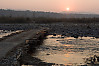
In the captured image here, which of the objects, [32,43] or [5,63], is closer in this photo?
[5,63]

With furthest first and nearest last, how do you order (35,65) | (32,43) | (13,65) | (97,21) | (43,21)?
(97,21) → (43,21) → (32,43) → (35,65) → (13,65)

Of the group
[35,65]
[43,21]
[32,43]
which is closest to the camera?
[35,65]

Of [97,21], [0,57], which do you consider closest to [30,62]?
[0,57]

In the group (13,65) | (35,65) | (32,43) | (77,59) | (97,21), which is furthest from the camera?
(97,21)

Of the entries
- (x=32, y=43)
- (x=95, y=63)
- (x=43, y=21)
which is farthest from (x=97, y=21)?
(x=95, y=63)

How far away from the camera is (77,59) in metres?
13.3

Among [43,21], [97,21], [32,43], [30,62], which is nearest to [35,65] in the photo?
[30,62]

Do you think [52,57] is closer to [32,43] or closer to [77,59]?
[77,59]

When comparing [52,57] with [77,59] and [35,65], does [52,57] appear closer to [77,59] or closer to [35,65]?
[77,59]

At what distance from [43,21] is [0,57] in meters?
44.8

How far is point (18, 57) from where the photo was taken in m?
11.1

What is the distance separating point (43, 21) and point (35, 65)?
44.9 meters

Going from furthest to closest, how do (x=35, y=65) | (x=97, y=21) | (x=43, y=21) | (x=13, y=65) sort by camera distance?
(x=97, y=21)
(x=43, y=21)
(x=35, y=65)
(x=13, y=65)

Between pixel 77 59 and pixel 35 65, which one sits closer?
pixel 35 65
